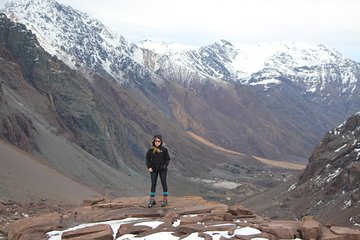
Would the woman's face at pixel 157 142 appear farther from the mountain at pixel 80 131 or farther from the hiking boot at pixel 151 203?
the mountain at pixel 80 131

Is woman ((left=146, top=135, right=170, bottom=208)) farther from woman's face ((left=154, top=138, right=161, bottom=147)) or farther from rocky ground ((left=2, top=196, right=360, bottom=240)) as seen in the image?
rocky ground ((left=2, top=196, right=360, bottom=240))

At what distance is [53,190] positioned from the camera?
48.3 m

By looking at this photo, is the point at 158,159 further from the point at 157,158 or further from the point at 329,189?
the point at 329,189

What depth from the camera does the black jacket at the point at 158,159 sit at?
1995 cm

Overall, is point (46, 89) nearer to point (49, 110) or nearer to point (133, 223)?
point (49, 110)

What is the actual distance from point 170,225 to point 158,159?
10.5 feet

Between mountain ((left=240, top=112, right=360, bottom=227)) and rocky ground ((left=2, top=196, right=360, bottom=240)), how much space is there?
88.4 feet

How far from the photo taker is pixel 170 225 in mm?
17406

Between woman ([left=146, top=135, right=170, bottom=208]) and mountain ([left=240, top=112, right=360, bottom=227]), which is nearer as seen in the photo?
woman ([left=146, top=135, right=170, bottom=208])

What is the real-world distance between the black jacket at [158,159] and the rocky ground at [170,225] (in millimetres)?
1432

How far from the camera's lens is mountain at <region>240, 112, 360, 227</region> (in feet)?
167

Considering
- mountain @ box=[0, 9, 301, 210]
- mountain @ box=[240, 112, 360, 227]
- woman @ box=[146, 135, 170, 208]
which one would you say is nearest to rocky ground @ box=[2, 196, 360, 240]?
woman @ box=[146, 135, 170, 208]

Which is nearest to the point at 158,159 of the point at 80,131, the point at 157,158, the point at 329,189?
the point at 157,158

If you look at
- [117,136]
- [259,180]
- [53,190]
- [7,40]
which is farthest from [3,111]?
[259,180]
